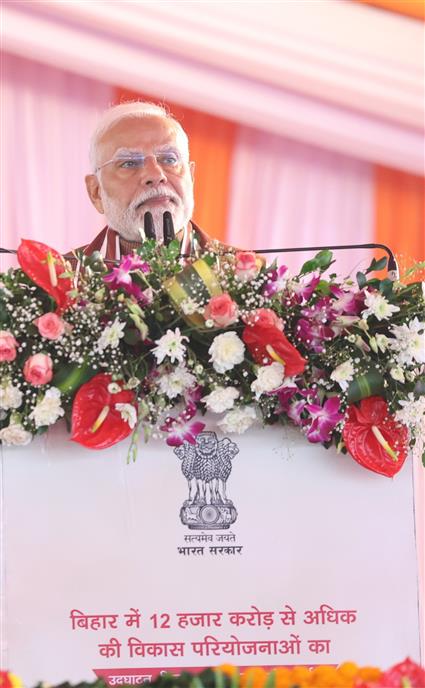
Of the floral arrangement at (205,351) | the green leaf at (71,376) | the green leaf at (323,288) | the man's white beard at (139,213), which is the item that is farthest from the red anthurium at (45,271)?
the man's white beard at (139,213)

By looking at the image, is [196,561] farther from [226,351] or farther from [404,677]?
[404,677]

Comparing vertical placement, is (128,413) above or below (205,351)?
below

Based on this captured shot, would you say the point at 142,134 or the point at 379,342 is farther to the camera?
the point at 142,134

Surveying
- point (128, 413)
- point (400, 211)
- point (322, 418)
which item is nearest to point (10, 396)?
point (128, 413)

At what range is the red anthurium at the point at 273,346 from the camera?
1854 mm

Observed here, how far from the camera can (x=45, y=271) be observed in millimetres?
1870

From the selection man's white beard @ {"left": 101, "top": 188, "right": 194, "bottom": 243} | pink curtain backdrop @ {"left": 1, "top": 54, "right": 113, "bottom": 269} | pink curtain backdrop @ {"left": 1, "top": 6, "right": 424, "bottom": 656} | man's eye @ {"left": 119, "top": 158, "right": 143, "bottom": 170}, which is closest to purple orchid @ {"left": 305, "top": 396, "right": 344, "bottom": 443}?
man's white beard @ {"left": 101, "top": 188, "right": 194, "bottom": 243}

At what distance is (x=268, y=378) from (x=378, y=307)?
239 mm

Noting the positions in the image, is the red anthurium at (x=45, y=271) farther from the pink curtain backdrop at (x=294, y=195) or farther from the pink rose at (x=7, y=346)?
the pink curtain backdrop at (x=294, y=195)

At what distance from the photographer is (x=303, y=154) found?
509 centimetres

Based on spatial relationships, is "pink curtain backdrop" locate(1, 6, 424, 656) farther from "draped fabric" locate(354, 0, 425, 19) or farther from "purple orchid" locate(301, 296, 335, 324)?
"purple orchid" locate(301, 296, 335, 324)

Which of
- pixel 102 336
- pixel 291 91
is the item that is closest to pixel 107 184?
pixel 102 336

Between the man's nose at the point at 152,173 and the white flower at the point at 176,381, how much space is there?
4.43 feet

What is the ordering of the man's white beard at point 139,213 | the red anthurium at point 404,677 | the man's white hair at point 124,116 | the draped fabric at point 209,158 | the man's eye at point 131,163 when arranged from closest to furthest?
the red anthurium at point 404,677 → the man's white beard at point 139,213 → the man's eye at point 131,163 → the man's white hair at point 124,116 → the draped fabric at point 209,158
